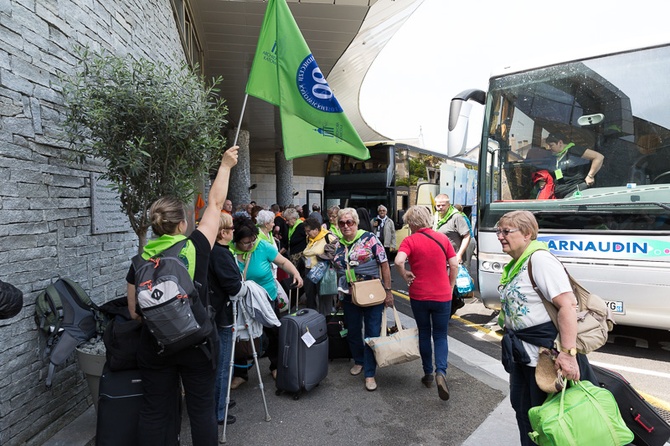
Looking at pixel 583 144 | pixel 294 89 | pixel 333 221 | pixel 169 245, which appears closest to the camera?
pixel 169 245

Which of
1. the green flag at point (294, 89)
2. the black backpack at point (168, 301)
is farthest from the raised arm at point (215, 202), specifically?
the green flag at point (294, 89)

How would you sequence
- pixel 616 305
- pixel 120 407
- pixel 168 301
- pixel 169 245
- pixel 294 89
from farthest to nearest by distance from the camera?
pixel 616 305, pixel 294 89, pixel 120 407, pixel 169 245, pixel 168 301

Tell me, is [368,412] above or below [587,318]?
below

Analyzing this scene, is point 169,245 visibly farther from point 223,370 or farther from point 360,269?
point 360,269

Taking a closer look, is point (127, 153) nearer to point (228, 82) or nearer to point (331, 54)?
point (331, 54)

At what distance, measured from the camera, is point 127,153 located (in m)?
3.04

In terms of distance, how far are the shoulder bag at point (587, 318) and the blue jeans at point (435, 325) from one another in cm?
151

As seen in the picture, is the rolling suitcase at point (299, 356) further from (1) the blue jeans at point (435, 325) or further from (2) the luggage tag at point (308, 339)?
(1) the blue jeans at point (435, 325)

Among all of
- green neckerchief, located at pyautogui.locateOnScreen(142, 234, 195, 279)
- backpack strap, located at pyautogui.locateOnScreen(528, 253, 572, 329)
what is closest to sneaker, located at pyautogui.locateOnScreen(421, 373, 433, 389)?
backpack strap, located at pyautogui.locateOnScreen(528, 253, 572, 329)

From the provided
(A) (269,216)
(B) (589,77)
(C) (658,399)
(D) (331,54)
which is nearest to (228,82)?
(D) (331,54)

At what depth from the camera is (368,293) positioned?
3.95 meters

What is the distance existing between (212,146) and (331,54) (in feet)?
39.4

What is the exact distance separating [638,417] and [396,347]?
1894 mm

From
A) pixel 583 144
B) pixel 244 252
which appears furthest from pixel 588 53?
pixel 244 252
